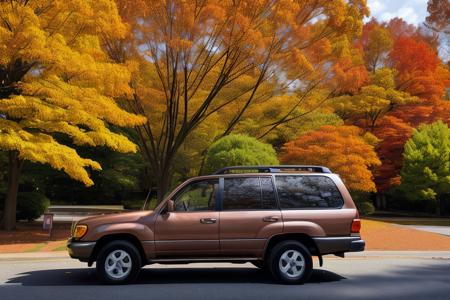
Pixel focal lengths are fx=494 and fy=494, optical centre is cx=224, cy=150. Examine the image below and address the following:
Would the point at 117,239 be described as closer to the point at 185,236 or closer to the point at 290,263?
the point at 185,236

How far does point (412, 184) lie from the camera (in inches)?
1375

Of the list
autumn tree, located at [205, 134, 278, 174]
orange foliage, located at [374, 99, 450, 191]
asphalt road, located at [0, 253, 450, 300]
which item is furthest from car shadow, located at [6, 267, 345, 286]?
orange foliage, located at [374, 99, 450, 191]

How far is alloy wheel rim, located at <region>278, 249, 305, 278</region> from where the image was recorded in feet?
27.2

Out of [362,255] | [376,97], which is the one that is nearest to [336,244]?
[362,255]

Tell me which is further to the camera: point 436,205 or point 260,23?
point 436,205

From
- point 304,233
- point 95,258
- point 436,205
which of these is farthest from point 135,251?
point 436,205

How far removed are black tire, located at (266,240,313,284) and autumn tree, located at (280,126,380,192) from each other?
16.4m

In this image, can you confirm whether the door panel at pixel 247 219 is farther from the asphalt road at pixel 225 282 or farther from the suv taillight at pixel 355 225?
the suv taillight at pixel 355 225

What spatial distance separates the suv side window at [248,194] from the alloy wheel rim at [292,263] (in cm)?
83

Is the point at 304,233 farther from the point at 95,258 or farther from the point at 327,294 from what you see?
the point at 95,258

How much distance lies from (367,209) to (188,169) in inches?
489

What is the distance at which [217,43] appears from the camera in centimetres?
2094

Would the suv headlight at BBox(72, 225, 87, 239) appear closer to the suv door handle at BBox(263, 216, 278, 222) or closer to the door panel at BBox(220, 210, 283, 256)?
the door panel at BBox(220, 210, 283, 256)

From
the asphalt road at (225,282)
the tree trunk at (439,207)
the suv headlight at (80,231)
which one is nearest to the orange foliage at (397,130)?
the tree trunk at (439,207)
